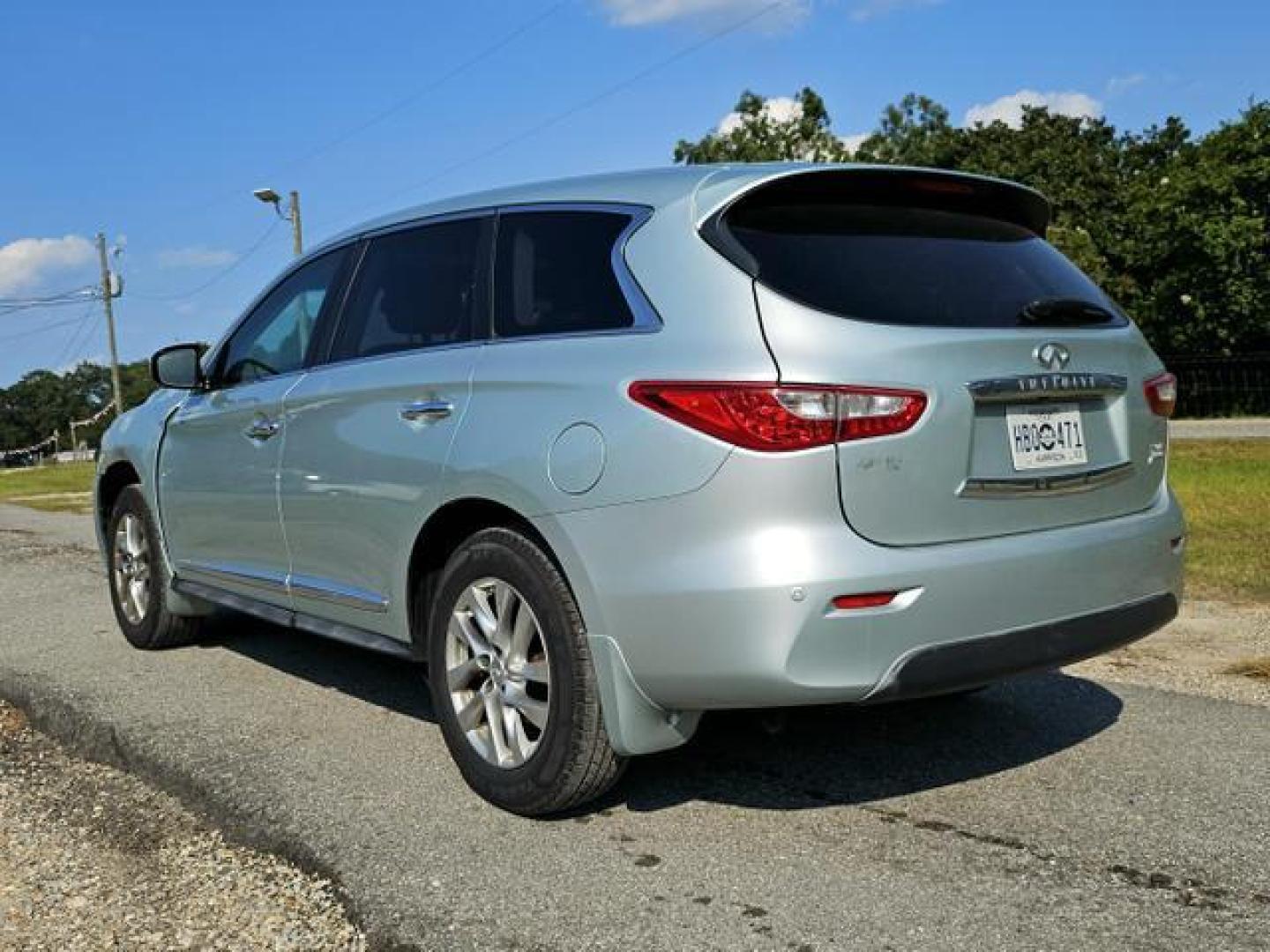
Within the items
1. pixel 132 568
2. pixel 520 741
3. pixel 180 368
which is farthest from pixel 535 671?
pixel 132 568

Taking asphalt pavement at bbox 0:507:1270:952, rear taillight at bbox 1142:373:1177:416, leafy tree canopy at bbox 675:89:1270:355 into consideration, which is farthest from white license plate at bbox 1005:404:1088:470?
leafy tree canopy at bbox 675:89:1270:355

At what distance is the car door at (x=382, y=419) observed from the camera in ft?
12.4

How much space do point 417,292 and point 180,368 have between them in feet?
5.82

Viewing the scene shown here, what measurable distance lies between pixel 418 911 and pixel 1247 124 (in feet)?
119

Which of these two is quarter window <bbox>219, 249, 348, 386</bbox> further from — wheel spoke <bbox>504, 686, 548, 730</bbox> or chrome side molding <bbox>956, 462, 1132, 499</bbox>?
chrome side molding <bbox>956, 462, 1132, 499</bbox>

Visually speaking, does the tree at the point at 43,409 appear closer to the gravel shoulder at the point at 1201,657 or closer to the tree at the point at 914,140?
the tree at the point at 914,140

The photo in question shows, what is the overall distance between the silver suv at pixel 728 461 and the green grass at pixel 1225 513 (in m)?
3.74

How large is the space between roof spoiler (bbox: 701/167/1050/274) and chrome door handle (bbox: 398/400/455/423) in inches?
39.0

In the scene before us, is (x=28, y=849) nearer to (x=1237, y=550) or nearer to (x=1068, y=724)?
(x=1068, y=724)

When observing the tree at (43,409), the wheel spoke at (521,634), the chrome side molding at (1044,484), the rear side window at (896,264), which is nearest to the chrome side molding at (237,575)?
the wheel spoke at (521,634)

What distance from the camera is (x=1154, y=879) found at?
9.62 ft

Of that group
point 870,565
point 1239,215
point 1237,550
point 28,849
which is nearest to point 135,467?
point 28,849

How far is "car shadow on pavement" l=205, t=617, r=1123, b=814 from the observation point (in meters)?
3.65

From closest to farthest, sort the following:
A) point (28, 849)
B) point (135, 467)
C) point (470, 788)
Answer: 1. point (28, 849)
2. point (470, 788)
3. point (135, 467)
